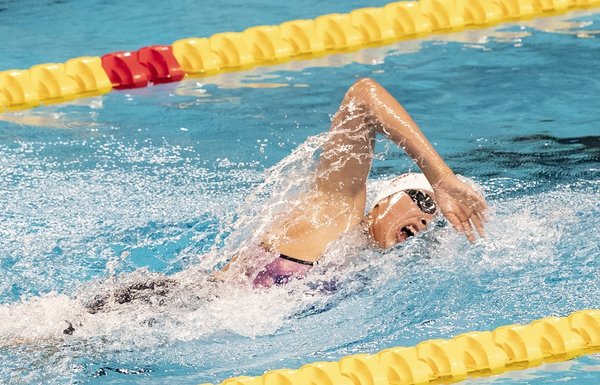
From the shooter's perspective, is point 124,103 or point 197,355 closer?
point 197,355

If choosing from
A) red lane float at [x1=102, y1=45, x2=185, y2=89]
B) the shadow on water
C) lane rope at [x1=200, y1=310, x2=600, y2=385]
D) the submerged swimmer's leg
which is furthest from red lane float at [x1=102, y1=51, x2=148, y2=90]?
lane rope at [x1=200, y1=310, x2=600, y2=385]

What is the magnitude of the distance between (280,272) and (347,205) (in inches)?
13.9

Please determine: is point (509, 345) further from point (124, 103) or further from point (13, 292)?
point (124, 103)

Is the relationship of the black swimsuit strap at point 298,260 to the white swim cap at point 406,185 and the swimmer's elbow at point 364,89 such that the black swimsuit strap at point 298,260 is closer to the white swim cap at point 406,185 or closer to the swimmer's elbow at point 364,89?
the white swim cap at point 406,185

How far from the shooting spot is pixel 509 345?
342 cm

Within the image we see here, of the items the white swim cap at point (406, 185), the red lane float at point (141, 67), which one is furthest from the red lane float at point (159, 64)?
the white swim cap at point (406, 185)

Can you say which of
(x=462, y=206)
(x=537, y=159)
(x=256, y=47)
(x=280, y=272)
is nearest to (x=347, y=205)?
(x=280, y=272)

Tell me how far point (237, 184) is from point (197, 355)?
1451 mm

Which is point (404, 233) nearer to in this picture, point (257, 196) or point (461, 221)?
point (461, 221)

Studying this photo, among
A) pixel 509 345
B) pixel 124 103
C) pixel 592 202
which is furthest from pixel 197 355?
pixel 124 103

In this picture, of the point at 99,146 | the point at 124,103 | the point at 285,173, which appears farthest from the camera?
the point at 124,103

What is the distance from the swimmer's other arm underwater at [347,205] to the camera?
12.3 ft

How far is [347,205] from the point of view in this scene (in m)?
3.91

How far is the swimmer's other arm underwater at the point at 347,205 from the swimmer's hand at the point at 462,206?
0.29 m
